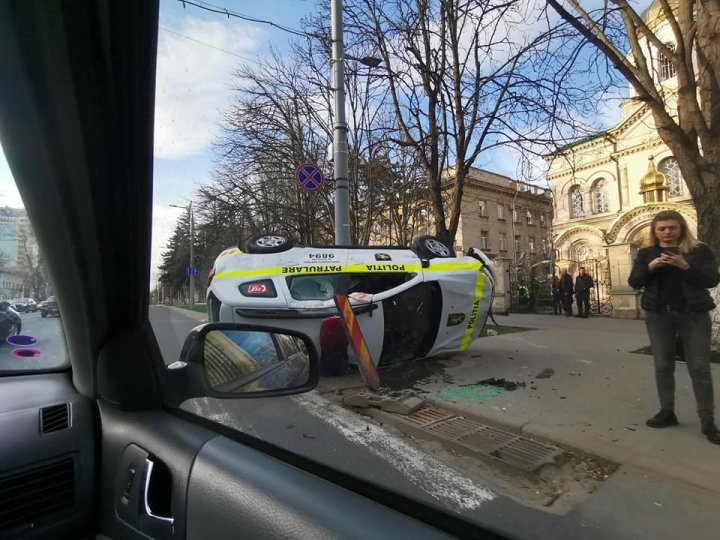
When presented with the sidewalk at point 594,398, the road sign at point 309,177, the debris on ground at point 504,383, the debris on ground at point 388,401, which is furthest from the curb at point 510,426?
the road sign at point 309,177

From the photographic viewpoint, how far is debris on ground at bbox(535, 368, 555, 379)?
3.43 meters

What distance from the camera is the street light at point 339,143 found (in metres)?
2.94

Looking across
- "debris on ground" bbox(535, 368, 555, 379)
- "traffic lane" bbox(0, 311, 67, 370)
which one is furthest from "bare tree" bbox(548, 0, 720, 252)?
"traffic lane" bbox(0, 311, 67, 370)


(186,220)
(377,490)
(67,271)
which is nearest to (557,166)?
(186,220)

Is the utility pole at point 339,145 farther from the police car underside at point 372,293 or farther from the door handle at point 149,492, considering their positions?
the door handle at point 149,492

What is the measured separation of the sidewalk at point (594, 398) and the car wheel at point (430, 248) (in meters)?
1.15

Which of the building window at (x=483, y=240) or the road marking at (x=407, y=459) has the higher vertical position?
the building window at (x=483, y=240)

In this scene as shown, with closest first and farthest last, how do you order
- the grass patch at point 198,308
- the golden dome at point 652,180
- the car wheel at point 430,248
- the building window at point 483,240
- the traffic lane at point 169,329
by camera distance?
1. the traffic lane at point 169,329
2. the grass patch at point 198,308
3. the golden dome at point 652,180
4. the building window at point 483,240
5. the car wheel at point 430,248

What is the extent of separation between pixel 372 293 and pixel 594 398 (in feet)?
6.75

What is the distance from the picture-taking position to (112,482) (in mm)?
1527

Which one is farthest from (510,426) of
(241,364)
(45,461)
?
(45,461)

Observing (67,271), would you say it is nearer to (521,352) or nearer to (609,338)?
(609,338)

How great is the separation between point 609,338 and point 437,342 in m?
1.87

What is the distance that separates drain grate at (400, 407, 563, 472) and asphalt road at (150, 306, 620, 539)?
0.34 metres
